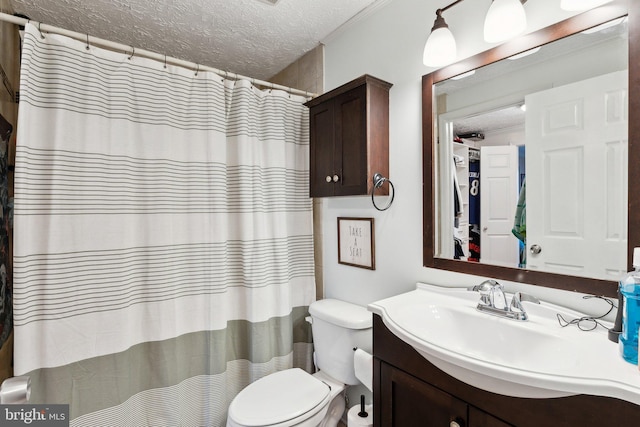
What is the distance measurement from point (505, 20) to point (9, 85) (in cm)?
221

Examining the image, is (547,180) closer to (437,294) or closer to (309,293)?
(437,294)

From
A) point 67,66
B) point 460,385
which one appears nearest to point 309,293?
point 460,385

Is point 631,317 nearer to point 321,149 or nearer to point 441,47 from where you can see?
point 441,47

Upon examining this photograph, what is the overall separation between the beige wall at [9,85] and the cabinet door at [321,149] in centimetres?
146

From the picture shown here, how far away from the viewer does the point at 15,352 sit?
121 centimetres

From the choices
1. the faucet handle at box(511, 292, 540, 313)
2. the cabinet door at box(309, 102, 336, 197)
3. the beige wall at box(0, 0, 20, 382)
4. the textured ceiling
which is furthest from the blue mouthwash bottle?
the beige wall at box(0, 0, 20, 382)

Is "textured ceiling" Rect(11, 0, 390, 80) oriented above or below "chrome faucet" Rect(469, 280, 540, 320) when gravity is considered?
above

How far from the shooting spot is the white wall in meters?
1.35

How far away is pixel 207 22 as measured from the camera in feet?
5.84

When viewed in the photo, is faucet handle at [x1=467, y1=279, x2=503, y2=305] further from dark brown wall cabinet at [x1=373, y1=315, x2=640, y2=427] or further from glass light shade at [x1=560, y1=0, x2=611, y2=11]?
glass light shade at [x1=560, y1=0, x2=611, y2=11]

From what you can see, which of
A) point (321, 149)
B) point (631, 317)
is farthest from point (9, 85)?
point (631, 317)

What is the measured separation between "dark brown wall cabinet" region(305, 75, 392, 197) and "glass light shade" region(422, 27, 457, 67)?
32cm

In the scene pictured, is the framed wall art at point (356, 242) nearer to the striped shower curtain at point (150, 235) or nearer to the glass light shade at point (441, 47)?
the striped shower curtain at point (150, 235)

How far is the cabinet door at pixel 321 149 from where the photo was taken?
1.78 meters
